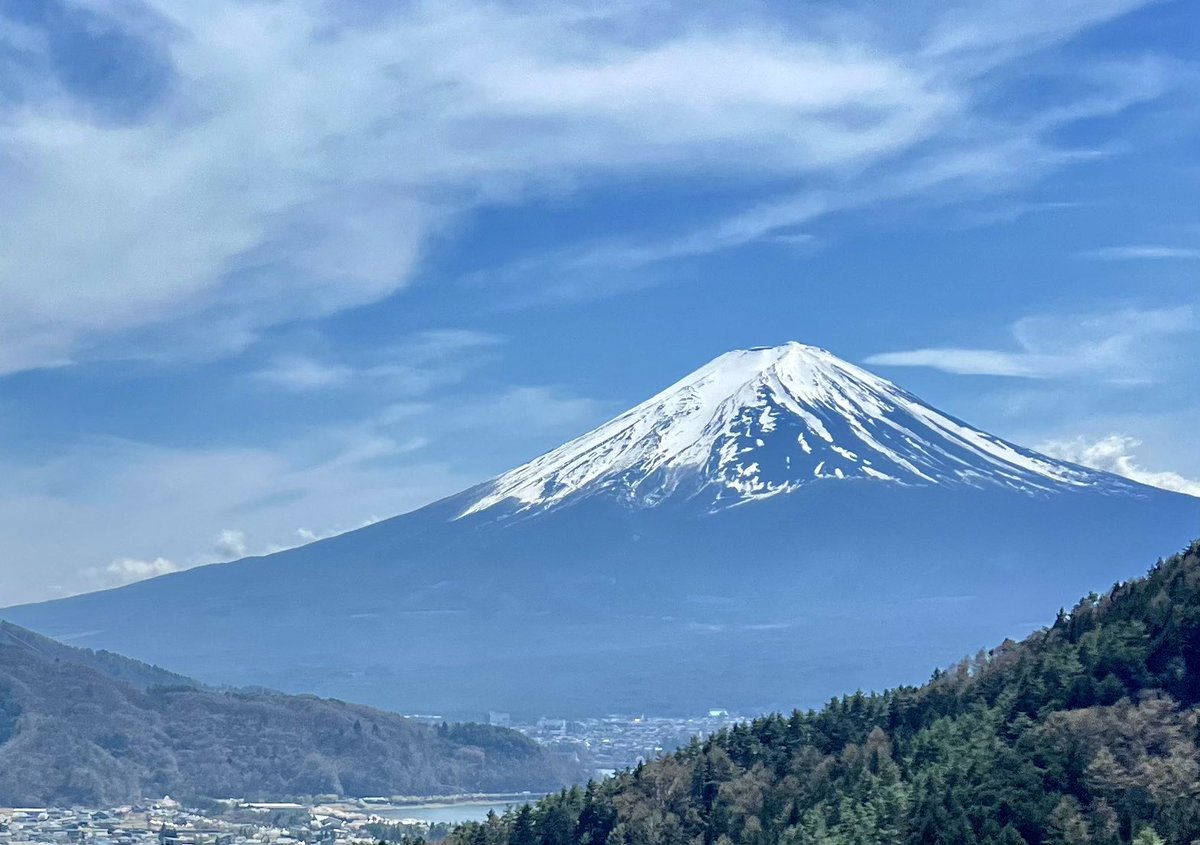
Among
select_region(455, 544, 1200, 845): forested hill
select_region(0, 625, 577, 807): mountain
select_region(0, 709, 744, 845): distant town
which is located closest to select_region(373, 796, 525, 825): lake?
select_region(0, 709, 744, 845): distant town

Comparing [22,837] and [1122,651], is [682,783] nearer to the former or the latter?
[1122,651]

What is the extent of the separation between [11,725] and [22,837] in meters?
47.4

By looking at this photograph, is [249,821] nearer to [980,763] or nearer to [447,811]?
[447,811]

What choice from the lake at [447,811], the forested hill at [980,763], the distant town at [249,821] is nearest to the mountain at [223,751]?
the distant town at [249,821]

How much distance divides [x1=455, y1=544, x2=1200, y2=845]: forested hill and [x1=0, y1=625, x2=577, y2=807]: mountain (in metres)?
101

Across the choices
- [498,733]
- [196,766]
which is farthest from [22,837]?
[498,733]

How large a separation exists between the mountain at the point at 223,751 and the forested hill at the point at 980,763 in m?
101

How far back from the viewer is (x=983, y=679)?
78.6m

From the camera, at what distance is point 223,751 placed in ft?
618

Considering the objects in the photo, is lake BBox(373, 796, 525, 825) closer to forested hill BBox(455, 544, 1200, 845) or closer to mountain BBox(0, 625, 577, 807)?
mountain BBox(0, 625, 577, 807)

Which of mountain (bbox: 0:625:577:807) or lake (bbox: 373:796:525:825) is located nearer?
lake (bbox: 373:796:525:825)

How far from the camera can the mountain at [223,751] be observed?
178 m

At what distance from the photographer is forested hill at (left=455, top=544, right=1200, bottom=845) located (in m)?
59.8

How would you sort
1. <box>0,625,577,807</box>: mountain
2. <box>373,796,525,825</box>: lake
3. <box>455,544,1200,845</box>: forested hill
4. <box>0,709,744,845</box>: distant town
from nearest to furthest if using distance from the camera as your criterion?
<box>455,544,1200,845</box>: forested hill
<box>0,709,744,845</box>: distant town
<box>373,796,525,825</box>: lake
<box>0,625,577,807</box>: mountain
